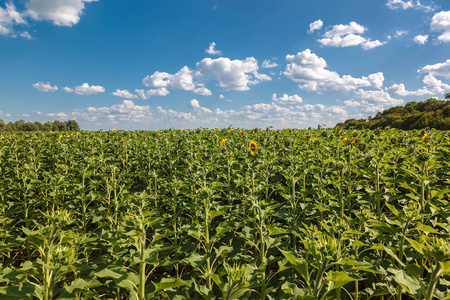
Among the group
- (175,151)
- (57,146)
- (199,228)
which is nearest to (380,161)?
(199,228)

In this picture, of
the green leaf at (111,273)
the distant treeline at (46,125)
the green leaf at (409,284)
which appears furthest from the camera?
the distant treeline at (46,125)

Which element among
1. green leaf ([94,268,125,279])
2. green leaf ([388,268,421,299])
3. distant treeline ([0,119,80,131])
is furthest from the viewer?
distant treeline ([0,119,80,131])

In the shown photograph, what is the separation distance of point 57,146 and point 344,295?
1127 centimetres

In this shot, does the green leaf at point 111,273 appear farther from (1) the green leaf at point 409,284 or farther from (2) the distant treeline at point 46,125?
(2) the distant treeline at point 46,125

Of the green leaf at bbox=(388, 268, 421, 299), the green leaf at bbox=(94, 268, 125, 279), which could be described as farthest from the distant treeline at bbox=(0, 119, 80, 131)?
the green leaf at bbox=(388, 268, 421, 299)

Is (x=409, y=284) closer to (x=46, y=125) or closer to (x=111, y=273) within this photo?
(x=111, y=273)

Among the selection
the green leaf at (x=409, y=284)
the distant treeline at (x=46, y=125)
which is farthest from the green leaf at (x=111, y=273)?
the distant treeline at (x=46, y=125)

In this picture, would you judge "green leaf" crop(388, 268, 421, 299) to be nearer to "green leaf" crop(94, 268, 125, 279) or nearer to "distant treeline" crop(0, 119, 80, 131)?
"green leaf" crop(94, 268, 125, 279)

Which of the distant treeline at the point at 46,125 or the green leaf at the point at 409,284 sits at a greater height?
the distant treeline at the point at 46,125

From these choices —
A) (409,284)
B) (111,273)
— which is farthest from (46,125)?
(409,284)

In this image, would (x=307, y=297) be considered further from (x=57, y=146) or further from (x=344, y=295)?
(x=57, y=146)

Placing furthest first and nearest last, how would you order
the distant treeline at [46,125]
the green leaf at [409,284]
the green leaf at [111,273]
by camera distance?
the distant treeline at [46,125]
the green leaf at [111,273]
the green leaf at [409,284]

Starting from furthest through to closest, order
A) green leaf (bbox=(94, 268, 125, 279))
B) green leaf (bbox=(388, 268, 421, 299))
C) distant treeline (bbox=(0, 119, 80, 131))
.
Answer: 1. distant treeline (bbox=(0, 119, 80, 131))
2. green leaf (bbox=(94, 268, 125, 279))
3. green leaf (bbox=(388, 268, 421, 299))

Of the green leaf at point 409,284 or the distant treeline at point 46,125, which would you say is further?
the distant treeline at point 46,125
